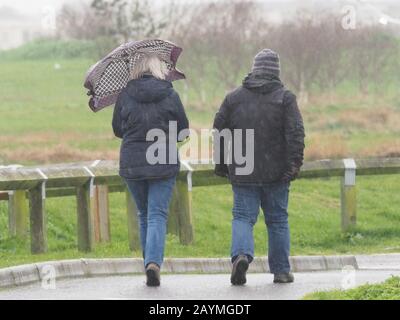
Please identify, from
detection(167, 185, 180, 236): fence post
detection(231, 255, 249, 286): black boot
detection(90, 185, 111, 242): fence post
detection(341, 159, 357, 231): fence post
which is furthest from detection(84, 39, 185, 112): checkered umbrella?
detection(341, 159, 357, 231): fence post

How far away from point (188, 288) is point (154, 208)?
651mm

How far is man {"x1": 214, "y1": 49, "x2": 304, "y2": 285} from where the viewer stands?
10945mm

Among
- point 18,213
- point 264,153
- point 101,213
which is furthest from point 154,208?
point 101,213

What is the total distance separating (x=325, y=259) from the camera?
13211 mm

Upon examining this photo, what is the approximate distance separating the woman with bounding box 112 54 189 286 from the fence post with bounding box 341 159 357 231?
5.54m

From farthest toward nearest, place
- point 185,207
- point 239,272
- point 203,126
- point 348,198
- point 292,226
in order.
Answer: point 203,126 → point 292,226 → point 348,198 → point 185,207 → point 239,272

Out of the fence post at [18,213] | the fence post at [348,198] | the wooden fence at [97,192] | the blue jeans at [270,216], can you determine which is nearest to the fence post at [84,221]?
the wooden fence at [97,192]

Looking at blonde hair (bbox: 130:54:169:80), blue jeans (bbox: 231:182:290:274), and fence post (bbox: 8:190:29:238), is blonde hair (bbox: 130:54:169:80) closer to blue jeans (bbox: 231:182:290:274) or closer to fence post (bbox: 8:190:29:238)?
blue jeans (bbox: 231:182:290:274)

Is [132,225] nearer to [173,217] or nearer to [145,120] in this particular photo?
[173,217]

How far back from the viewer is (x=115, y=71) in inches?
455

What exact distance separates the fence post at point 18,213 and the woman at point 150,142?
4.12m

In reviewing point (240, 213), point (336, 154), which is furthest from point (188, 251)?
point (336, 154)
